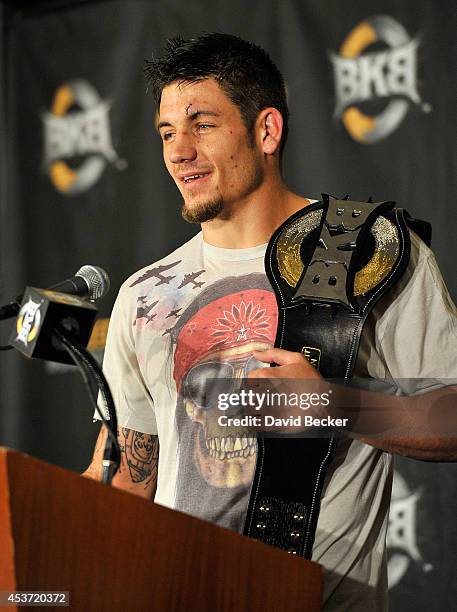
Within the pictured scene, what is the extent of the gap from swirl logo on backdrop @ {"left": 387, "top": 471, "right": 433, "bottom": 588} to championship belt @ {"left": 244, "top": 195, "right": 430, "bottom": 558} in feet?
2.77

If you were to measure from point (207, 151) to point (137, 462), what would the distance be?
0.65m

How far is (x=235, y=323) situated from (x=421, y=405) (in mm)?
436

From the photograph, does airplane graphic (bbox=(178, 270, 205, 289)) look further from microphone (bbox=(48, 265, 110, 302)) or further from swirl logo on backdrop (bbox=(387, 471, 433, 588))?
swirl logo on backdrop (bbox=(387, 471, 433, 588))

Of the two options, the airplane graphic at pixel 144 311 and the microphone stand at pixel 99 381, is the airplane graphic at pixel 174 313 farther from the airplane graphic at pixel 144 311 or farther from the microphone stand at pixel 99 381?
the microphone stand at pixel 99 381

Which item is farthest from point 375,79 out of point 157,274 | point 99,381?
point 99,381

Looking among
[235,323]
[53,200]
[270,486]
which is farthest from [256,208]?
[53,200]

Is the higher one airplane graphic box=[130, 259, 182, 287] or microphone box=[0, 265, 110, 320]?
microphone box=[0, 265, 110, 320]

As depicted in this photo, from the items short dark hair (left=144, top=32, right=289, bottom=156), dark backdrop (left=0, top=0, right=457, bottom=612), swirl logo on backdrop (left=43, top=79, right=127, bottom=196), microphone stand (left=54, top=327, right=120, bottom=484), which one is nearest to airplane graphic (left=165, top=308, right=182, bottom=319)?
short dark hair (left=144, top=32, right=289, bottom=156)

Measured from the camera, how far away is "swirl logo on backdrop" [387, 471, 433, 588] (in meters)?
2.46

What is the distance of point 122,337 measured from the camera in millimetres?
2049

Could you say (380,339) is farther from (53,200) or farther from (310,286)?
(53,200)

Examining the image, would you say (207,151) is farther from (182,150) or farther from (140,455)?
(140,455)

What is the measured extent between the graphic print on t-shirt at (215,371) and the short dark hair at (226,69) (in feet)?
1.27

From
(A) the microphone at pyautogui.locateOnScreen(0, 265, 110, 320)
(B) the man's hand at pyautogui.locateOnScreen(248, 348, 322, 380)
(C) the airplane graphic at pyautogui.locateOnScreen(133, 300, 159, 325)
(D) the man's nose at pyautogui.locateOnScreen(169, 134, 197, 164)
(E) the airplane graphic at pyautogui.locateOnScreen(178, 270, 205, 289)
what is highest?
(D) the man's nose at pyautogui.locateOnScreen(169, 134, 197, 164)
